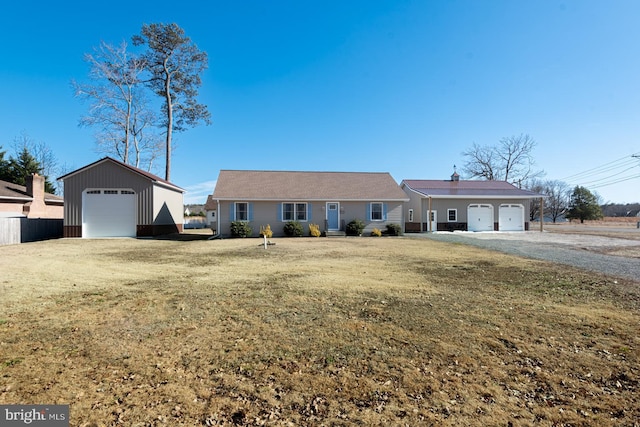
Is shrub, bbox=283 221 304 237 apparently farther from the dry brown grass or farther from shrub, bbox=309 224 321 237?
the dry brown grass

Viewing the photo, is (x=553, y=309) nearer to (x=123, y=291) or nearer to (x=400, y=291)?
(x=400, y=291)

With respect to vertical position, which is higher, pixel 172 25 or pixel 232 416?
pixel 172 25

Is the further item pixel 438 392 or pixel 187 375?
pixel 187 375

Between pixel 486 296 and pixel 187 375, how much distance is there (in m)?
5.23

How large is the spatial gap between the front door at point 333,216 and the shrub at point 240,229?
17.6 ft

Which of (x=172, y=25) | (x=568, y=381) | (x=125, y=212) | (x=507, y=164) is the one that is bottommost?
(x=568, y=381)

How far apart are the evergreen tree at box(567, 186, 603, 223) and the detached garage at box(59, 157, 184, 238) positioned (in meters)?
58.9

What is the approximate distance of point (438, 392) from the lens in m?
2.81

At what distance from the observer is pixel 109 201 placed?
19.1m

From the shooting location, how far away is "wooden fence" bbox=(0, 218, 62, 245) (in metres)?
16.4

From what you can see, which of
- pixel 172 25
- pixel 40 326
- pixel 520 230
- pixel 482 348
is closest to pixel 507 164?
pixel 520 230

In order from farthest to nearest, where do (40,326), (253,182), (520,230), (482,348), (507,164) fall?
(507,164), (520,230), (253,182), (40,326), (482,348)

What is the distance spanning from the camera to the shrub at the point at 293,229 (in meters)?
20.3

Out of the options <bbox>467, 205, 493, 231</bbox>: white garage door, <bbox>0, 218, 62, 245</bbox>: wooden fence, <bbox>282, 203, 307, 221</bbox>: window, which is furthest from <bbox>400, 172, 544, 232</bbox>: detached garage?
<bbox>0, 218, 62, 245</bbox>: wooden fence
